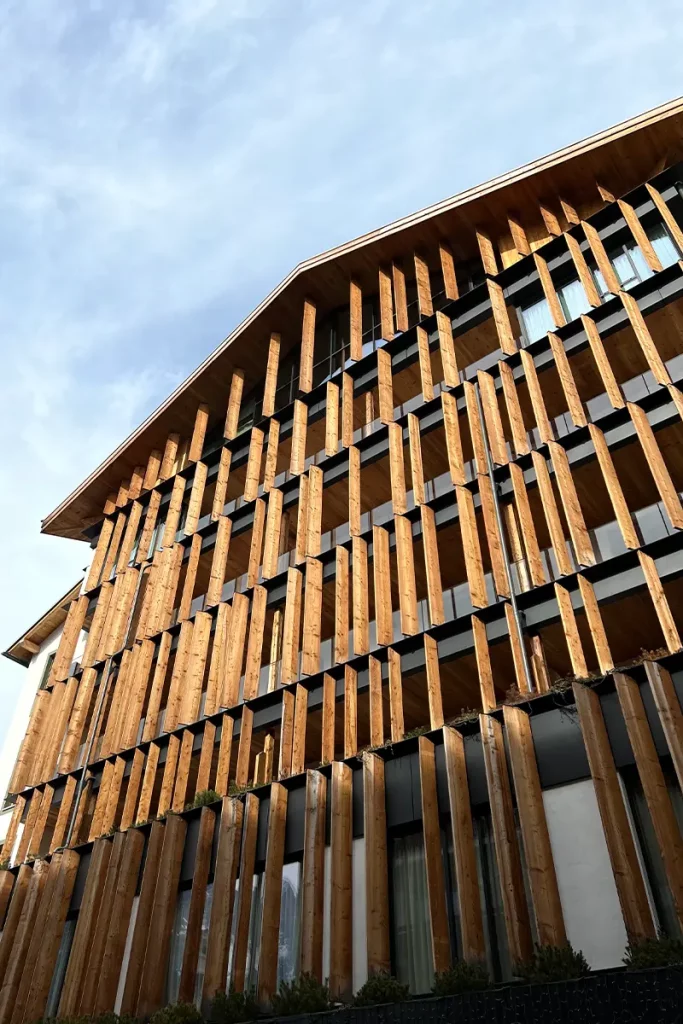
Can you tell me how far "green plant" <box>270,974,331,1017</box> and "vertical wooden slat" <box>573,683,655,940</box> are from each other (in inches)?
200

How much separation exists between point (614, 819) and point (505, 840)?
1.79 meters

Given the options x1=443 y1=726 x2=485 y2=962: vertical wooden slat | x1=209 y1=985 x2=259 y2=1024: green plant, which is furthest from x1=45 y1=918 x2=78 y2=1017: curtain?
x1=443 y1=726 x2=485 y2=962: vertical wooden slat

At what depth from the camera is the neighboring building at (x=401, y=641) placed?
42.0 feet

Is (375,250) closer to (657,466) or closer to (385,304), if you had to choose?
(385,304)

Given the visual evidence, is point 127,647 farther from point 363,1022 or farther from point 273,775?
point 363,1022

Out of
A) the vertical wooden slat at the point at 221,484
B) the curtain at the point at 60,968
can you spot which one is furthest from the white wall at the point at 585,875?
the vertical wooden slat at the point at 221,484

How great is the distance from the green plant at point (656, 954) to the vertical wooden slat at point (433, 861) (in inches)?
123

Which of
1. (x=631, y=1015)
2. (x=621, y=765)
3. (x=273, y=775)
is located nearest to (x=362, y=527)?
(x=273, y=775)

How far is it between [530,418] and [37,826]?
58.5 feet

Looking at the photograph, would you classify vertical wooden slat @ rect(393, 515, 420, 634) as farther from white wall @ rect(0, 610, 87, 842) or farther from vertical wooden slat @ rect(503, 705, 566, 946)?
white wall @ rect(0, 610, 87, 842)

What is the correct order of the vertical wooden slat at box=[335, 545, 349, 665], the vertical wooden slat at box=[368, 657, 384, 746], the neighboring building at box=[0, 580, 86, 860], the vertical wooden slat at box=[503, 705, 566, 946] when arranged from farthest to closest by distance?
the neighboring building at box=[0, 580, 86, 860], the vertical wooden slat at box=[335, 545, 349, 665], the vertical wooden slat at box=[368, 657, 384, 746], the vertical wooden slat at box=[503, 705, 566, 946]

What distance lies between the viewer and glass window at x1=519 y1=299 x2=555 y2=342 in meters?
21.4

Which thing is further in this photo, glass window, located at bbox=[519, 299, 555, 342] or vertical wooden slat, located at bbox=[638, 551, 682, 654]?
glass window, located at bbox=[519, 299, 555, 342]

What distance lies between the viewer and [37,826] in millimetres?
22109
